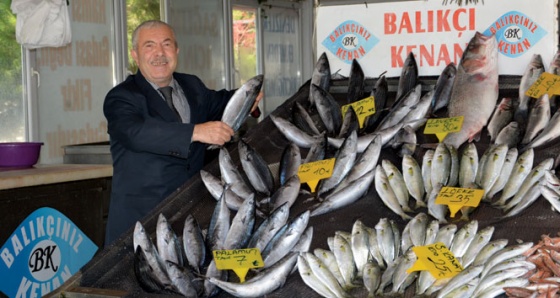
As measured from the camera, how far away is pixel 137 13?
8.47m

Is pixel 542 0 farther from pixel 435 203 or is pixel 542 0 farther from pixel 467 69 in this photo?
pixel 435 203

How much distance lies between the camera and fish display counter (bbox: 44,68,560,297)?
2.30m

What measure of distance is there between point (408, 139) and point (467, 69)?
0.53 metres

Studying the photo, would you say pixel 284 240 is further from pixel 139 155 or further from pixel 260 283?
pixel 139 155

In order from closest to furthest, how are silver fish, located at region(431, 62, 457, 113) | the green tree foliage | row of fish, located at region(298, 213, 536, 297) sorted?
1. row of fish, located at region(298, 213, 536, 297)
2. silver fish, located at region(431, 62, 457, 113)
3. the green tree foliage

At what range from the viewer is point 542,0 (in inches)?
139

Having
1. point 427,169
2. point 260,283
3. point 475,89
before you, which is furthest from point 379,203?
point 475,89

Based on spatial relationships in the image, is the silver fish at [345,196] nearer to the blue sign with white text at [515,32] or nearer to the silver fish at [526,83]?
the silver fish at [526,83]

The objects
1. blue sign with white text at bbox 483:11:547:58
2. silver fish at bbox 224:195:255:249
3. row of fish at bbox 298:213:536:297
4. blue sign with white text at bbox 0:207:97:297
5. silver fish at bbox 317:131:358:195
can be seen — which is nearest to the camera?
row of fish at bbox 298:213:536:297

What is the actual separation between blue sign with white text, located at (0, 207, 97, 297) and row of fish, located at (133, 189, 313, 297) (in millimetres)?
2153

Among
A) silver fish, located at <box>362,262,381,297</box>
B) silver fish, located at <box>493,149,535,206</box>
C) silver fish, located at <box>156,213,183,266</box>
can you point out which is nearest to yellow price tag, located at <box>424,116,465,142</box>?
silver fish, located at <box>493,149,535,206</box>

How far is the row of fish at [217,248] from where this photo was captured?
87.4 inches

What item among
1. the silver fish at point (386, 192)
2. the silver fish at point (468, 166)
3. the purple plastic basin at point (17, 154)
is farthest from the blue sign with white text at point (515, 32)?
the purple plastic basin at point (17, 154)

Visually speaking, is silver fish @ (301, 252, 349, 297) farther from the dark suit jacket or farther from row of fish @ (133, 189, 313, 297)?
the dark suit jacket
